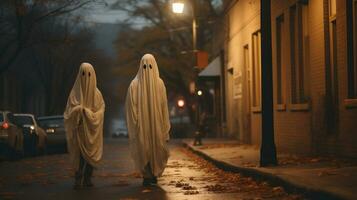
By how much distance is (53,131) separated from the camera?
30.3m

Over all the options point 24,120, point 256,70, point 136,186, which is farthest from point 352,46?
point 24,120

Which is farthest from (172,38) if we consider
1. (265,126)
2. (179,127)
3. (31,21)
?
(265,126)

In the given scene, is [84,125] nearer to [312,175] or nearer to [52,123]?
[312,175]

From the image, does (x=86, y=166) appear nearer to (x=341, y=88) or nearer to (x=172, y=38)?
(x=341, y=88)

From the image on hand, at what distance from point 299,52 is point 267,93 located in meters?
4.99

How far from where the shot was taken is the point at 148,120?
535 inches

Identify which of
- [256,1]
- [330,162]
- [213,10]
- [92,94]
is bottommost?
[330,162]

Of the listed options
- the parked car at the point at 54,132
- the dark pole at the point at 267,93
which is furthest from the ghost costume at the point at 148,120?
the parked car at the point at 54,132

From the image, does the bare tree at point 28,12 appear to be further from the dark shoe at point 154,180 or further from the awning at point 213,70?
the dark shoe at point 154,180

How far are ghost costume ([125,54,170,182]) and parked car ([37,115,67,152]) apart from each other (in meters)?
16.8

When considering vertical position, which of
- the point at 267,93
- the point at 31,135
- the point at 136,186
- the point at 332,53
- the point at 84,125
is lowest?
the point at 136,186

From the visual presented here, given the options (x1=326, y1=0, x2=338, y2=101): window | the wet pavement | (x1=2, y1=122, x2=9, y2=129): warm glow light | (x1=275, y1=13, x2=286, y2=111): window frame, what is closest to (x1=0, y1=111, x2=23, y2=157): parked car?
(x1=2, y1=122, x2=9, y2=129): warm glow light

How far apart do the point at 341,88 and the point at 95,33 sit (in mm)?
42112

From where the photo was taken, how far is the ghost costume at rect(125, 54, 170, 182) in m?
13.3
